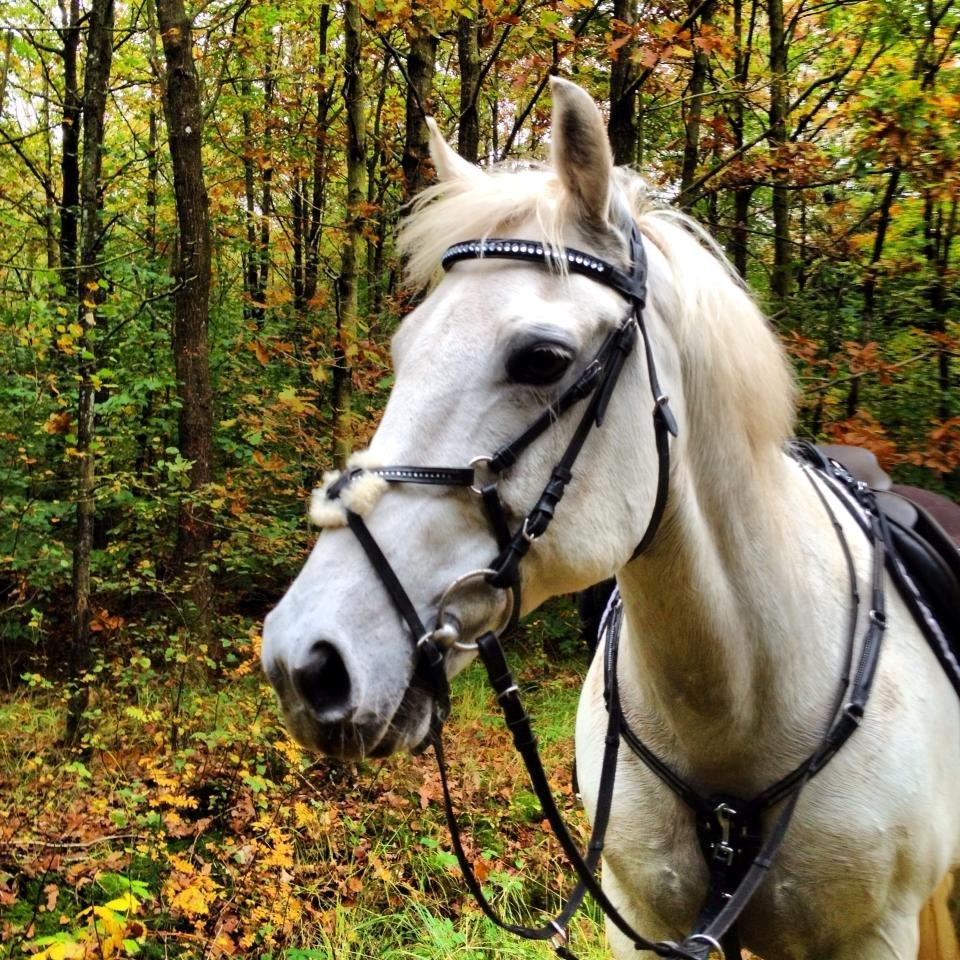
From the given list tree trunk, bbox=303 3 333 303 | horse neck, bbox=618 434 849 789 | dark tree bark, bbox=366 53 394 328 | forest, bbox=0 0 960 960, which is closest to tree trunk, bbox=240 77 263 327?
A: forest, bbox=0 0 960 960

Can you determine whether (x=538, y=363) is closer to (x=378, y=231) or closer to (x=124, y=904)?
(x=124, y=904)

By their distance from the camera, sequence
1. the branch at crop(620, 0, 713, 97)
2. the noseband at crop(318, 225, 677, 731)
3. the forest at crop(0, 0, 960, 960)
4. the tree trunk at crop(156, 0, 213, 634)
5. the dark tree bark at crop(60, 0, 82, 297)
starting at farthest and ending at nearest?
the dark tree bark at crop(60, 0, 82, 297) → the tree trunk at crop(156, 0, 213, 634) → the branch at crop(620, 0, 713, 97) → the forest at crop(0, 0, 960, 960) → the noseband at crop(318, 225, 677, 731)

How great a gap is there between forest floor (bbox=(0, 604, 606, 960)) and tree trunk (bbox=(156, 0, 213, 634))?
2.91 feet

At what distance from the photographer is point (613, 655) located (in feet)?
7.61

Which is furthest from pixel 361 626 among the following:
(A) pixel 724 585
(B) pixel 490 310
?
(A) pixel 724 585

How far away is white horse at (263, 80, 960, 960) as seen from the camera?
1399mm

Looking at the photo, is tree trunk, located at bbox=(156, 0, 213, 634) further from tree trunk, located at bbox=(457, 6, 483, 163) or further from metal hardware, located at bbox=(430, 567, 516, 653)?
metal hardware, located at bbox=(430, 567, 516, 653)

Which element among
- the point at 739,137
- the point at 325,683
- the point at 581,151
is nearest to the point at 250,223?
the point at 739,137

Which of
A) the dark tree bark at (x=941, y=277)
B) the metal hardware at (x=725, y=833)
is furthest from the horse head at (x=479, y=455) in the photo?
the dark tree bark at (x=941, y=277)

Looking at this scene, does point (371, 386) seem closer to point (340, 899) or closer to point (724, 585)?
point (340, 899)

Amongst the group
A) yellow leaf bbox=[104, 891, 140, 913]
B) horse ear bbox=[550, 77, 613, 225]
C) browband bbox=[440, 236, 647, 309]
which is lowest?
yellow leaf bbox=[104, 891, 140, 913]

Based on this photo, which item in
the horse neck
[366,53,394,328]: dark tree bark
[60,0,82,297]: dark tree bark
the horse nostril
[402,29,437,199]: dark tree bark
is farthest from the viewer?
[60,0,82,297]: dark tree bark

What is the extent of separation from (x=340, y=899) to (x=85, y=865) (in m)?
1.34

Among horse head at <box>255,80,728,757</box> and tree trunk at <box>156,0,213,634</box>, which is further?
tree trunk at <box>156,0,213,634</box>
